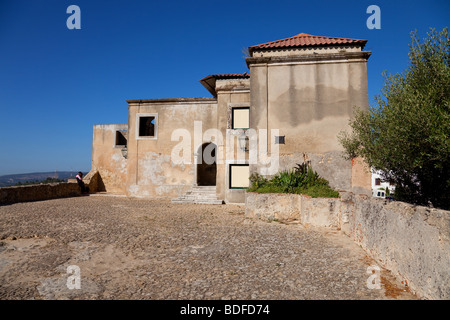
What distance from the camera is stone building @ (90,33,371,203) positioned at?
11.7 metres

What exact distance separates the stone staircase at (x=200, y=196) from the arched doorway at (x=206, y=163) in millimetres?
1363

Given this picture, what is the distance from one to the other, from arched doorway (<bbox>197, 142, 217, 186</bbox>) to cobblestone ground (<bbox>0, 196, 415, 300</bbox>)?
9190 millimetres

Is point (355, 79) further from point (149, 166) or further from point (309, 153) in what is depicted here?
point (149, 166)

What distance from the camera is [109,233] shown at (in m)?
7.48

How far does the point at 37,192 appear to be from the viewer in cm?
1488

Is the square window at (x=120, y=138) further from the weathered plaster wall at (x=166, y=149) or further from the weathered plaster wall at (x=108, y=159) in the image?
the weathered plaster wall at (x=166, y=149)

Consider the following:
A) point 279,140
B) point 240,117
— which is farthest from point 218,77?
point 279,140

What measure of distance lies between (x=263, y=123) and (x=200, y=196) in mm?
6220

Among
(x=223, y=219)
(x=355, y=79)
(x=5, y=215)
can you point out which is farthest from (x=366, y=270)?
(x=5, y=215)

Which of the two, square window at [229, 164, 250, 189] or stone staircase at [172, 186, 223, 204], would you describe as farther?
stone staircase at [172, 186, 223, 204]

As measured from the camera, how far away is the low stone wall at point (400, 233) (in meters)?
3.31

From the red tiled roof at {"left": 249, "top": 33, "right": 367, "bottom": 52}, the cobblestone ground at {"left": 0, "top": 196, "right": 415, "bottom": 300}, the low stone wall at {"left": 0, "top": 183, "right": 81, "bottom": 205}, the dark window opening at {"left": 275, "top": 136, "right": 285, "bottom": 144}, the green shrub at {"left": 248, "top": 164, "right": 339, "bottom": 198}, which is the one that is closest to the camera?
the cobblestone ground at {"left": 0, "top": 196, "right": 415, "bottom": 300}

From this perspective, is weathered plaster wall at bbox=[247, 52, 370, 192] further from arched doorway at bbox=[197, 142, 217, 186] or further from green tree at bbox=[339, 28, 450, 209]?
arched doorway at bbox=[197, 142, 217, 186]

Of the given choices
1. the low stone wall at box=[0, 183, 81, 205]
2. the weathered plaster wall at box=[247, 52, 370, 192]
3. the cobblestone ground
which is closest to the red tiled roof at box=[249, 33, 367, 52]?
the weathered plaster wall at box=[247, 52, 370, 192]
